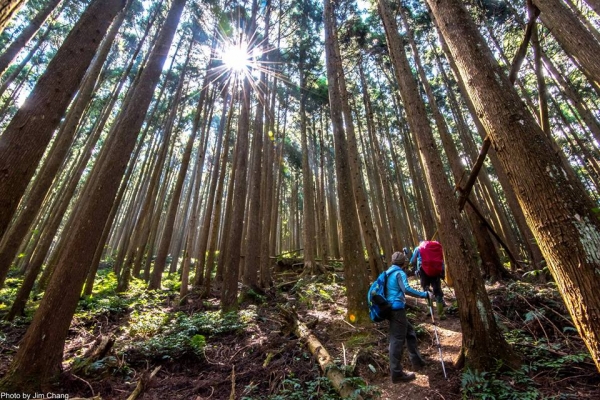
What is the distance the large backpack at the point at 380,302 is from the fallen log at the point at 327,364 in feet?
3.10

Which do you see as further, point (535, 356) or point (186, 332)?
point (186, 332)

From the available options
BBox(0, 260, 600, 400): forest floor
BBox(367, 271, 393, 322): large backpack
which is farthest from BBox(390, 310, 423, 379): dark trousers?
BBox(0, 260, 600, 400): forest floor

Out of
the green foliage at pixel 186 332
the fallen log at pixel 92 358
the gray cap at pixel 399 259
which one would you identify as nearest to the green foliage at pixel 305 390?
the gray cap at pixel 399 259

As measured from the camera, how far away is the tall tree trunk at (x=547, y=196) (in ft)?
4.71

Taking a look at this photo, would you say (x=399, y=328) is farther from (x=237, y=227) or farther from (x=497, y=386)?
(x=237, y=227)

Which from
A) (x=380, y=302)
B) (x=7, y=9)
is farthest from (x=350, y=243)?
(x=7, y=9)

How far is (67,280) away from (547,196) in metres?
5.62

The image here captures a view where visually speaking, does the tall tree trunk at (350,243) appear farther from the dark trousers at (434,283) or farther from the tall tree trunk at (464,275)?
the tall tree trunk at (464,275)

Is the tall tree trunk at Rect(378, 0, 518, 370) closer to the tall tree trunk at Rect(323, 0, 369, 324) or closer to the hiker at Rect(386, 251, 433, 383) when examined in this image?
the hiker at Rect(386, 251, 433, 383)

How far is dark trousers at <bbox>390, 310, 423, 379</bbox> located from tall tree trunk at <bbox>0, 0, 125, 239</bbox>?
4.98 meters

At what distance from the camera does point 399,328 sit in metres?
4.21

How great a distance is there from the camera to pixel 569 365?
3.28 meters

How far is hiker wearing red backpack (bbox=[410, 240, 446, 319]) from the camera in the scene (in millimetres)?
6133

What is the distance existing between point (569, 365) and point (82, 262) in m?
6.59
